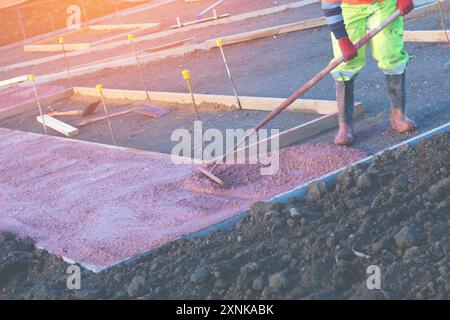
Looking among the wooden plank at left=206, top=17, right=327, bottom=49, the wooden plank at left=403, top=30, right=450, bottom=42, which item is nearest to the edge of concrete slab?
the wooden plank at left=403, top=30, right=450, bottom=42

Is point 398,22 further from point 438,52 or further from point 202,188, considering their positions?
point 438,52

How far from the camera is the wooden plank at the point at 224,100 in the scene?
8828mm

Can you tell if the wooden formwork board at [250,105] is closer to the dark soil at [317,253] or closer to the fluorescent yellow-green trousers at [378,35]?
the fluorescent yellow-green trousers at [378,35]

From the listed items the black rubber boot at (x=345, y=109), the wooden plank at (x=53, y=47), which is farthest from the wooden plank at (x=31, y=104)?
the black rubber boot at (x=345, y=109)

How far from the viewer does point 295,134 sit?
25.7 feet

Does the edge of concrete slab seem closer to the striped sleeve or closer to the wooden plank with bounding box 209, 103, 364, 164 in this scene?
the striped sleeve

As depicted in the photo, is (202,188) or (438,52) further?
(438,52)

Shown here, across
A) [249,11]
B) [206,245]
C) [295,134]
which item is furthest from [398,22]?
[249,11]

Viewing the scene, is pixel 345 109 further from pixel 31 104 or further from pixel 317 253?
pixel 31 104

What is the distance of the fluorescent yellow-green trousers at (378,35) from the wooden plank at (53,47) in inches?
481

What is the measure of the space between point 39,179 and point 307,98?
2876mm

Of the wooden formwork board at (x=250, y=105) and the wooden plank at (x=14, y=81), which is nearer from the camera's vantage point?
the wooden formwork board at (x=250, y=105)

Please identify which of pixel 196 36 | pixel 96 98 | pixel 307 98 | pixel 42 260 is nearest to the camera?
pixel 42 260

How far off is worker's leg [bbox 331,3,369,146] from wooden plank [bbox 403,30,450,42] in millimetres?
3200
